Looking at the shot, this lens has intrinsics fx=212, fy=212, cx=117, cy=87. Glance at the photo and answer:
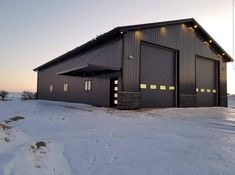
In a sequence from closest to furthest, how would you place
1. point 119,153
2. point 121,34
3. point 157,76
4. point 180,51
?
1. point 119,153
2. point 121,34
3. point 157,76
4. point 180,51

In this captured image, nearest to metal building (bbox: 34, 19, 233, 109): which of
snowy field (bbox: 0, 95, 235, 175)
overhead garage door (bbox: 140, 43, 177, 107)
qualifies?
overhead garage door (bbox: 140, 43, 177, 107)

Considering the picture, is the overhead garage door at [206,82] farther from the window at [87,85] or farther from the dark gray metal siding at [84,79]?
the window at [87,85]

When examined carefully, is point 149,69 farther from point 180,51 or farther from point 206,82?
point 206,82

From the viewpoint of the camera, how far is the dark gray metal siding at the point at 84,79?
47.7 feet

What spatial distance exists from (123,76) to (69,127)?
22.0ft

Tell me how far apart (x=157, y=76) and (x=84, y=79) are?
633 centimetres

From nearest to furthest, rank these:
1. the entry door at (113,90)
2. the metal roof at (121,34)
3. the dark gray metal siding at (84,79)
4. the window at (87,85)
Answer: the metal roof at (121,34), the dark gray metal siding at (84,79), the entry door at (113,90), the window at (87,85)

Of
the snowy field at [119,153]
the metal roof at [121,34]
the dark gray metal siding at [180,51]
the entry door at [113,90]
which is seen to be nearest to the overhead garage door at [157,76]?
the dark gray metal siding at [180,51]

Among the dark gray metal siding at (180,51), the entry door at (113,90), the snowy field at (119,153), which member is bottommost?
the snowy field at (119,153)

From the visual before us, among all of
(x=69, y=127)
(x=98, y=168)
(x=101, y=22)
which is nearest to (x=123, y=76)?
(x=69, y=127)

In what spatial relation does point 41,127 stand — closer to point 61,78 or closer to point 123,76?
point 123,76

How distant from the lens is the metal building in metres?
13.7

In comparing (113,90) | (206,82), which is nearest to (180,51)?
(206,82)

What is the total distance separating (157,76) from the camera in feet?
51.4
